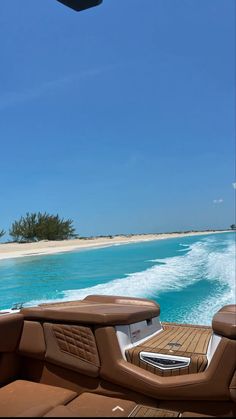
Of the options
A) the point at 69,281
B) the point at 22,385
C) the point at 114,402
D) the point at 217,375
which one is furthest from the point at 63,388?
the point at 69,281

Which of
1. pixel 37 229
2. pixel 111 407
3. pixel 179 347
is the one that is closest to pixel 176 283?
pixel 179 347

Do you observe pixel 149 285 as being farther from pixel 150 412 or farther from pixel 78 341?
pixel 150 412

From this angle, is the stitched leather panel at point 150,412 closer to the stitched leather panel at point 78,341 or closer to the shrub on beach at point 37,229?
the stitched leather panel at point 78,341

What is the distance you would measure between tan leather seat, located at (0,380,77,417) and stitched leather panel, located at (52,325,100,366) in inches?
9.6

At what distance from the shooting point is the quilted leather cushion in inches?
83.1

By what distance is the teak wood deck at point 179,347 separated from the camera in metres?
1.95

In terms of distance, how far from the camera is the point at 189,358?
1969 millimetres

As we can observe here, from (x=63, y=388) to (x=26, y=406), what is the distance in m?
0.32

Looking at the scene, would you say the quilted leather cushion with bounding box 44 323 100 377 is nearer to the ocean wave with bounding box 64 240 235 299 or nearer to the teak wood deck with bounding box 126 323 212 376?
the teak wood deck with bounding box 126 323 212 376

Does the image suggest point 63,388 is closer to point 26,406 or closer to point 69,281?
point 26,406

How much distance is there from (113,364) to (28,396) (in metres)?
0.55

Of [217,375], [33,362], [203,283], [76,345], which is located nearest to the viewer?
[217,375]

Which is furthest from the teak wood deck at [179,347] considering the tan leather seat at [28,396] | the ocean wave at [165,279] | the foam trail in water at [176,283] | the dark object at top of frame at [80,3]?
the ocean wave at [165,279]

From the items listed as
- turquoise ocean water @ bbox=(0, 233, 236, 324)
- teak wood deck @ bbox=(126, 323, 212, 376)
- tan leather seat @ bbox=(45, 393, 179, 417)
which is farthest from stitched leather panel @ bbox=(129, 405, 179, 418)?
turquoise ocean water @ bbox=(0, 233, 236, 324)
